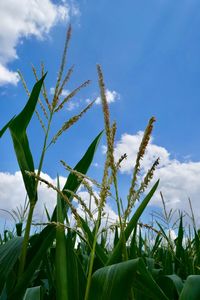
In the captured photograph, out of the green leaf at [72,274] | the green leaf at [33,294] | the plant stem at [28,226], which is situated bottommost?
the green leaf at [33,294]

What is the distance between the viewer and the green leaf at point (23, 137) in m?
1.62

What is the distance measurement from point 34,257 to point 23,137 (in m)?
0.52

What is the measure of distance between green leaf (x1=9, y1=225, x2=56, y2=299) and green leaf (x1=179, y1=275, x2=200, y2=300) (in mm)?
637

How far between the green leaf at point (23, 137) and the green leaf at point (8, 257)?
0.22 m

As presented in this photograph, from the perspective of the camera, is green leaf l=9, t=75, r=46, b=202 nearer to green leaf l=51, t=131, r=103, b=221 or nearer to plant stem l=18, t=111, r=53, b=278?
plant stem l=18, t=111, r=53, b=278

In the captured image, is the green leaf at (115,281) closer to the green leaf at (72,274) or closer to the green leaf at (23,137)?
the green leaf at (72,274)

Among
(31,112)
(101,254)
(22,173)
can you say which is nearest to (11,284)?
(22,173)

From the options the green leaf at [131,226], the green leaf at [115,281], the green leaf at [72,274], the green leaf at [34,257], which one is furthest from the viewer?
the green leaf at [34,257]

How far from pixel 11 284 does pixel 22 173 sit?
1.72 ft

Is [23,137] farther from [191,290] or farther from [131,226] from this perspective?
[191,290]

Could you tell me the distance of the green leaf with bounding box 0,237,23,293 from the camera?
5.24 ft

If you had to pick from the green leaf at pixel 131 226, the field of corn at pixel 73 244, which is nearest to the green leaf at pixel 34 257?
the field of corn at pixel 73 244

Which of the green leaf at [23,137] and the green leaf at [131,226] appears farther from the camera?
the green leaf at [23,137]

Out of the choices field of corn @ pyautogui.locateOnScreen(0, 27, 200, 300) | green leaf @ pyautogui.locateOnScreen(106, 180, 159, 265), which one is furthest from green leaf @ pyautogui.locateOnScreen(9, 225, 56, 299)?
green leaf @ pyautogui.locateOnScreen(106, 180, 159, 265)
